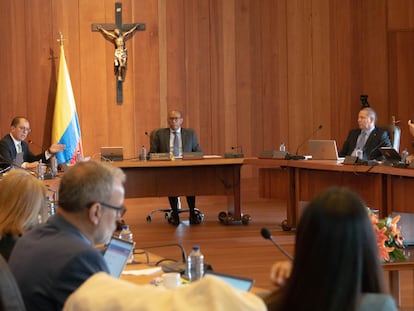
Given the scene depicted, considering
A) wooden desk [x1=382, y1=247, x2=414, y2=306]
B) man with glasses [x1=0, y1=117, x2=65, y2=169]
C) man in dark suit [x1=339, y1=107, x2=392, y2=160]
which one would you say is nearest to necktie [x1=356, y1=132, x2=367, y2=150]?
man in dark suit [x1=339, y1=107, x2=392, y2=160]

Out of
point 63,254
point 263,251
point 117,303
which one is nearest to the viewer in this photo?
point 117,303

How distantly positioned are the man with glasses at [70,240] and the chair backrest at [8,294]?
0.28 meters

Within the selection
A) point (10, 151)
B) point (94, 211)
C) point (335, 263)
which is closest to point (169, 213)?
point (10, 151)

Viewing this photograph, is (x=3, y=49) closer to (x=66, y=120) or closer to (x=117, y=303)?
(x=66, y=120)

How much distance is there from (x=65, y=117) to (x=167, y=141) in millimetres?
1515

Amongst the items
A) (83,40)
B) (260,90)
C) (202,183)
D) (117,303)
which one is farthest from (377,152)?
(117,303)

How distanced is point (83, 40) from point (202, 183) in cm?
283

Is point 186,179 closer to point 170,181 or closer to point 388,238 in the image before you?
point 170,181

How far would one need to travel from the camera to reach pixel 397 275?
14.4ft

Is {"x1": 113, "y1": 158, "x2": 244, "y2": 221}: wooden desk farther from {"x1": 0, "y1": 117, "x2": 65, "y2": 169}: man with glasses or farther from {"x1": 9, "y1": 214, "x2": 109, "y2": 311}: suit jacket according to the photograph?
{"x1": 9, "y1": 214, "x2": 109, "y2": 311}: suit jacket

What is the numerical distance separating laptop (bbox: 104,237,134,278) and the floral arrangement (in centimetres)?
140

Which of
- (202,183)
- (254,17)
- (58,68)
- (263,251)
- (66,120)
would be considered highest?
(254,17)

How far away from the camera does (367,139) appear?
26.3ft

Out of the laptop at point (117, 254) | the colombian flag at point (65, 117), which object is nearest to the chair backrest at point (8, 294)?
the laptop at point (117, 254)
